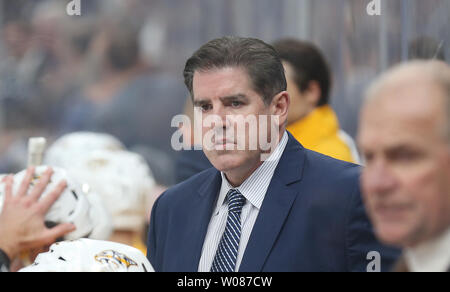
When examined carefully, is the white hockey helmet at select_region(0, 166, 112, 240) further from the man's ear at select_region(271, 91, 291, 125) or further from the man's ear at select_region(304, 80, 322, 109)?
the man's ear at select_region(304, 80, 322, 109)

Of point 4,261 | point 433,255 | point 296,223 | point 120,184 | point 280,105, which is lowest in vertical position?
point 120,184

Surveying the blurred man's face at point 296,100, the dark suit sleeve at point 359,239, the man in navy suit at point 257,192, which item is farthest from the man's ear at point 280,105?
the blurred man's face at point 296,100

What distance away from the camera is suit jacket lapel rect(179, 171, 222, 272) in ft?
6.49

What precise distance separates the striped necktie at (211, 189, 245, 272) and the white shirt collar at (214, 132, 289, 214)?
0.9 inches

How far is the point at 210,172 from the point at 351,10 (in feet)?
5.75

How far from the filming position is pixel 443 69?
4.02 ft

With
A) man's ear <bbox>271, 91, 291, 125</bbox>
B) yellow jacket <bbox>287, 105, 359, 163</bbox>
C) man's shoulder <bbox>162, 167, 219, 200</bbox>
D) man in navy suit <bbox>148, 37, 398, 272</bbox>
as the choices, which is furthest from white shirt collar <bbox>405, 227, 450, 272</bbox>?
yellow jacket <bbox>287, 105, 359, 163</bbox>

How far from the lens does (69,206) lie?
2475 mm

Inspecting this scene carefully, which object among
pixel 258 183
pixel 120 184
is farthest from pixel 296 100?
pixel 258 183

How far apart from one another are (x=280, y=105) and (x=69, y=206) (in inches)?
31.9

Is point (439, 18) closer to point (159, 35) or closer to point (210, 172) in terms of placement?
point (210, 172)

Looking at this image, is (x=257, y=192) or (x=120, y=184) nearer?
(x=257, y=192)

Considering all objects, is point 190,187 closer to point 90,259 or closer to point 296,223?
point 296,223
